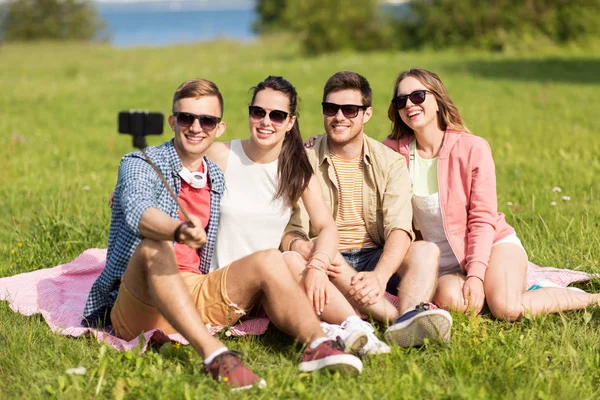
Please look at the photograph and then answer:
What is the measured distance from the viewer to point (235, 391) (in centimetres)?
320

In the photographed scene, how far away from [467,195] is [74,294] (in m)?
2.35

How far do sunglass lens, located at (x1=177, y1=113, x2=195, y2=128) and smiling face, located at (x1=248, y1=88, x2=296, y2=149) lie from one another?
0.36 m

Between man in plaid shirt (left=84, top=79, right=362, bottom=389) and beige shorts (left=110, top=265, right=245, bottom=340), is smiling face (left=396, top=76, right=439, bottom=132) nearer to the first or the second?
man in plaid shirt (left=84, top=79, right=362, bottom=389)

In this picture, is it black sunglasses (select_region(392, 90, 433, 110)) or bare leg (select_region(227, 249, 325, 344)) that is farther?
black sunglasses (select_region(392, 90, 433, 110))

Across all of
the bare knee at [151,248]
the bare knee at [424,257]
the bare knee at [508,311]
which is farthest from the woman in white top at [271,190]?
the bare knee at [508,311]

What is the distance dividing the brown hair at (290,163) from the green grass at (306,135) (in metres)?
0.74

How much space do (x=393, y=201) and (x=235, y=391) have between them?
1.60m

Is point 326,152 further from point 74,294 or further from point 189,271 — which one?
point 74,294

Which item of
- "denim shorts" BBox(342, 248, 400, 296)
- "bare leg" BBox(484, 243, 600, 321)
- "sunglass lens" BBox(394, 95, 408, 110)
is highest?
"sunglass lens" BBox(394, 95, 408, 110)

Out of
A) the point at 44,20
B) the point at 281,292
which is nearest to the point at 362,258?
the point at 281,292

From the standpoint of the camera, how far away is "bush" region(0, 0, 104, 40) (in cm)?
5297

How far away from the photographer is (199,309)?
3867 millimetres

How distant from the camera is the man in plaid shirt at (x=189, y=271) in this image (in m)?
3.36

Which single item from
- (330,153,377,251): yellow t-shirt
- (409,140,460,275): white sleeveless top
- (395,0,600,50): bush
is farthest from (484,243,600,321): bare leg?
(395,0,600,50): bush
